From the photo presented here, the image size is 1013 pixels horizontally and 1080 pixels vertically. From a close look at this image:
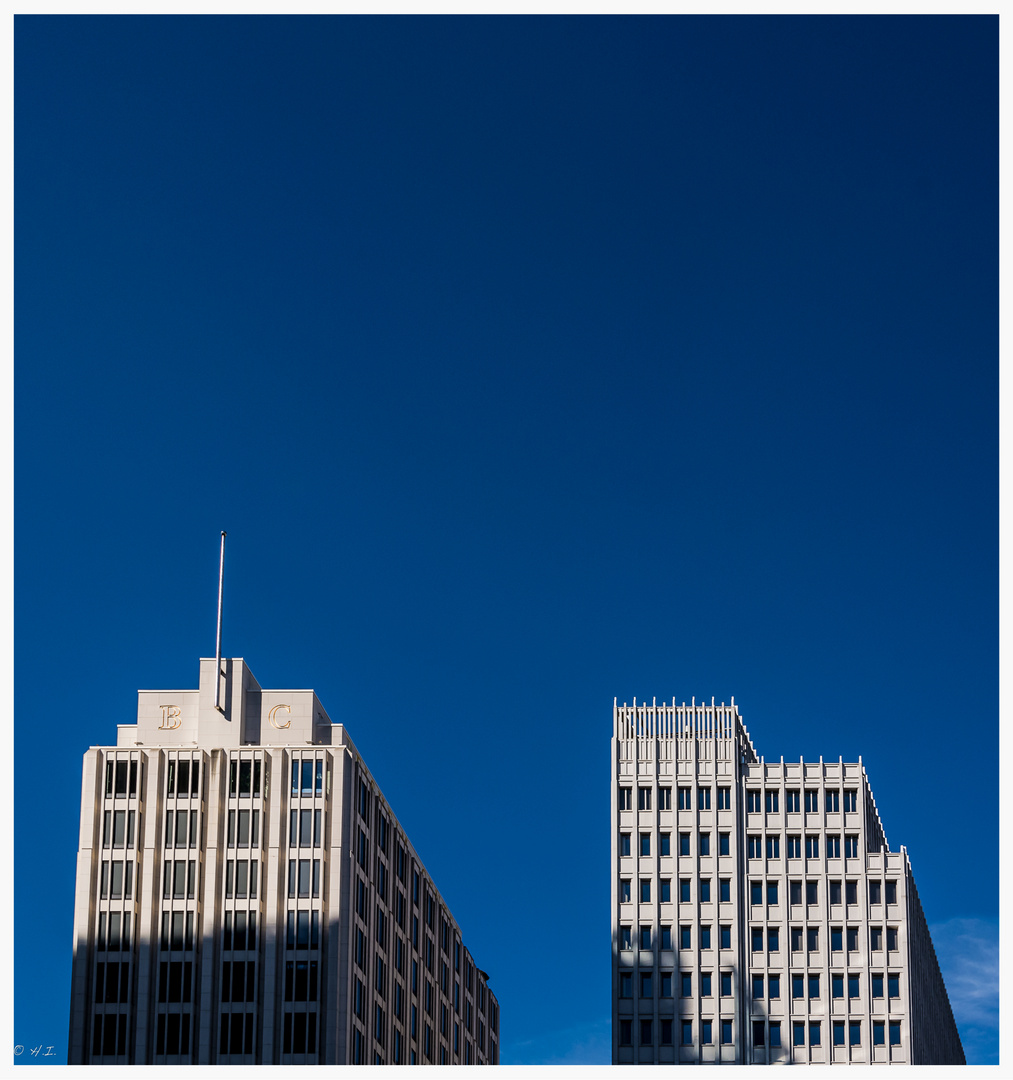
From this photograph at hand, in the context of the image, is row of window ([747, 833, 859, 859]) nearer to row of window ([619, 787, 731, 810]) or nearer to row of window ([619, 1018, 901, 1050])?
row of window ([619, 787, 731, 810])

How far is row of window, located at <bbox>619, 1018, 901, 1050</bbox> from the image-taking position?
136250 millimetres

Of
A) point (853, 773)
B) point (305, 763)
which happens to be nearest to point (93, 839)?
point (305, 763)

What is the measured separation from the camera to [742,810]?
146 metres

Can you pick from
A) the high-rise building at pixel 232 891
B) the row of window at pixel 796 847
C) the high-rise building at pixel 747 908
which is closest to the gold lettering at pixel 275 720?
the high-rise building at pixel 232 891

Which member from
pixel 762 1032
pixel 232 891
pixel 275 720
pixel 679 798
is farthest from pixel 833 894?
pixel 232 891

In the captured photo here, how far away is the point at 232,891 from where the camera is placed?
121 m

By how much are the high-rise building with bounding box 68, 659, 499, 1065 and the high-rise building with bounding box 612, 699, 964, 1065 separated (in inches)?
854

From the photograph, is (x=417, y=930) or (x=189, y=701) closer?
(x=189, y=701)

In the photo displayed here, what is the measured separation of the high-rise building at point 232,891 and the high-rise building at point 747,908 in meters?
21.7

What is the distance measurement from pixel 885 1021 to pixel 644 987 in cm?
1983

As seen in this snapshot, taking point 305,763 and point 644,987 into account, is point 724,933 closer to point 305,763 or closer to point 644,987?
point 644,987

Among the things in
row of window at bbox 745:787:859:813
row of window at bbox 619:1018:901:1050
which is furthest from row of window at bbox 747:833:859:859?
row of window at bbox 619:1018:901:1050

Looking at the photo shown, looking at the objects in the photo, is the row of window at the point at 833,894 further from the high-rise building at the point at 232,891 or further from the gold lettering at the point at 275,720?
the gold lettering at the point at 275,720
